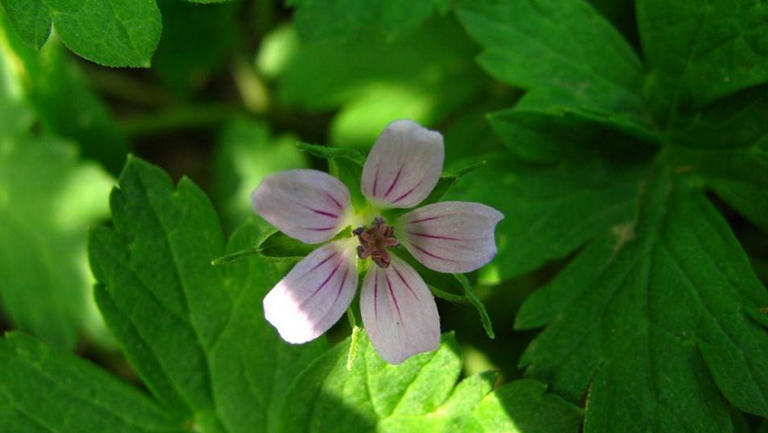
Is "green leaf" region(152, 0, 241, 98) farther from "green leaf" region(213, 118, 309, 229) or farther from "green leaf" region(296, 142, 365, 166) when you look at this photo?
"green leaf" region(296, 142, 365, 166)

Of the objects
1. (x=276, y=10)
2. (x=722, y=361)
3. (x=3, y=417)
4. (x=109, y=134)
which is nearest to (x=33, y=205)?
(x=109, y=134)

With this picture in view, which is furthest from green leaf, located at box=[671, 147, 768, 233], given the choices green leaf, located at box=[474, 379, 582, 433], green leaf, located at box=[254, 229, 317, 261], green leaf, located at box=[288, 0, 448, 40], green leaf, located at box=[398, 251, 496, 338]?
green leaf, located at box=[254, 229, 317, 261]

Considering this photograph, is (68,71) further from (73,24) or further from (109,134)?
(73,24)

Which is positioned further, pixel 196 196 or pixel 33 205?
pixel 33 205

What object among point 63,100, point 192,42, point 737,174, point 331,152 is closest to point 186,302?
point 331,152

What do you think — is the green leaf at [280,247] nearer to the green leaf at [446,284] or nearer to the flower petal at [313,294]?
the flower petal at [313,294]
